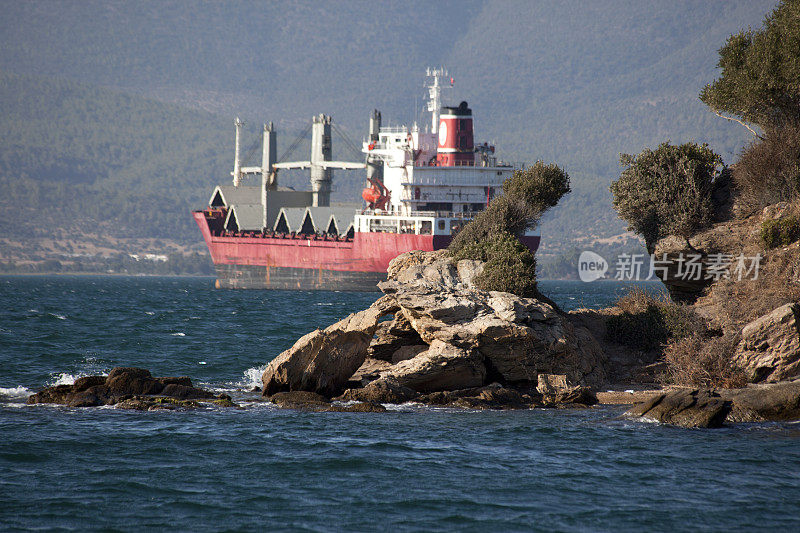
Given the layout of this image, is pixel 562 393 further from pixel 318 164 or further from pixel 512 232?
pixel 318 164

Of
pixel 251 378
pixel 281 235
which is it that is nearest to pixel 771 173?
pixel 251 378

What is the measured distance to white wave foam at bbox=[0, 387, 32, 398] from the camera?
2003 cm

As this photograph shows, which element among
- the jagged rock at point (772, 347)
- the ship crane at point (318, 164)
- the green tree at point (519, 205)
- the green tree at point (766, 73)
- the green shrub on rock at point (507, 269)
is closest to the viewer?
the jagged rock at point (772, 347)

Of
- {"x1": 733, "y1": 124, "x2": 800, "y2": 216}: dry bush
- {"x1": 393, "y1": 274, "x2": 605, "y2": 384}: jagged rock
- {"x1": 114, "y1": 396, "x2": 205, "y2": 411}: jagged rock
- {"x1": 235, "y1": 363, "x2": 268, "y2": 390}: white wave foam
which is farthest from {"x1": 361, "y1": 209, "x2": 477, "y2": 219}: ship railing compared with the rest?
→ {"x1": 114, "y1": 396, "x2": 205, "y2": 411}: jagged rock

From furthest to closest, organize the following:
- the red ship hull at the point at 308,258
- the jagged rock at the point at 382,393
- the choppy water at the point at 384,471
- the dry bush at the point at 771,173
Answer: the red ship hull at the point at 308,258
the dry bush at the point at 771,173
the jagged rock at the point at 382,393
the choppy water at the point at 384,471

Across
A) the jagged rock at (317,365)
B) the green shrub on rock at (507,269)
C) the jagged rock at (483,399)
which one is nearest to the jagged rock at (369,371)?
the jagged rock at (317,365)

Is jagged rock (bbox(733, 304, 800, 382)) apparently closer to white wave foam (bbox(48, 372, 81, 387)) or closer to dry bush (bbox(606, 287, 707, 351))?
dry bush (bbox(606, 287, 707, 351))

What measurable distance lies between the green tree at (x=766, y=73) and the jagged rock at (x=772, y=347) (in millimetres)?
8252

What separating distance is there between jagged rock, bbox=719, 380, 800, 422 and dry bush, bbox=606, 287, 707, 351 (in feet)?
11.9

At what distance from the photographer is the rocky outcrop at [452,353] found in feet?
64.8

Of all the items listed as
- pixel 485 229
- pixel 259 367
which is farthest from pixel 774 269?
pixel 259 367

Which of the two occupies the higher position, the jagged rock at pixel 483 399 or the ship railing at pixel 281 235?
the ship railing at pixel 281 235

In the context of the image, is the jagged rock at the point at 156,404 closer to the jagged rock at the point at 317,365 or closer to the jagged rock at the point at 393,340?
the jagged rock at the point at 317,365

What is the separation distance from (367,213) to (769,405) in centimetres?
5797
